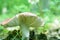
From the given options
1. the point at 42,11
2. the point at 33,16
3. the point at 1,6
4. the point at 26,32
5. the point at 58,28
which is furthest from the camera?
the point at 1,6

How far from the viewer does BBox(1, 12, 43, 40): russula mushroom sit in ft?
3.96

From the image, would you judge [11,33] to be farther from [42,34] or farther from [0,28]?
[42,34]

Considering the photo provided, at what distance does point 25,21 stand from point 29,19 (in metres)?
A: 0.05

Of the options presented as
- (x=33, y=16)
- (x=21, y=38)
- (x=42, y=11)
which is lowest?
(x=21, y=38)

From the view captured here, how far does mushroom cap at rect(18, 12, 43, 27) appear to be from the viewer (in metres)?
1.20

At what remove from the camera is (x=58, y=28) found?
1617mm

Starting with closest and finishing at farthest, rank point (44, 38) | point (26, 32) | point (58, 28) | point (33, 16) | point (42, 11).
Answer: point (33, 16) → point (26, 32) → point (44, 38) → point (58, 28) → point (42, 11)

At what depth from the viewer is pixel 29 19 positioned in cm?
125

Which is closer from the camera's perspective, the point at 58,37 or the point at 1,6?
the point at 58,37

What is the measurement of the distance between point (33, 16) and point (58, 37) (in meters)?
0.39

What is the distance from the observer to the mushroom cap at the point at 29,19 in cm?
120

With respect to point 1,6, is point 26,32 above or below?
below

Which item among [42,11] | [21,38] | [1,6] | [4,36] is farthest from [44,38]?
[1,6]

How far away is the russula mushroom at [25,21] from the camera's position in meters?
1.21
